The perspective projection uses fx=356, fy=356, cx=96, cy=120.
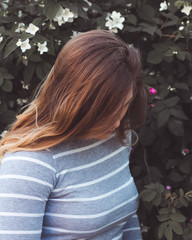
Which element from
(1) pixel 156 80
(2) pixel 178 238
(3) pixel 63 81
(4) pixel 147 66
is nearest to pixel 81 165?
(3) pixel 63 81

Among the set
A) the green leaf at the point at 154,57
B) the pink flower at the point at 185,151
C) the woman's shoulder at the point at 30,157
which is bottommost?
the pink flower at the point at 185,151

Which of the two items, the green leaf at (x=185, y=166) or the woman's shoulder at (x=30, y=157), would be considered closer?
the woman's shoulder at (x=30, y=157)

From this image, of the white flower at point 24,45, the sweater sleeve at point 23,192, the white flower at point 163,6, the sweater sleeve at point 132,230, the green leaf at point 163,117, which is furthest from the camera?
the white flower at point 163,6

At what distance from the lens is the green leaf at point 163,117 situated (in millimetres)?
1555

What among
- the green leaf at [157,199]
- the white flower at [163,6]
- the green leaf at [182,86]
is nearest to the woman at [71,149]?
the green leaf at [157,199]

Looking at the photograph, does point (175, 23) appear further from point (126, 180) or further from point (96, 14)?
point (126, 180)

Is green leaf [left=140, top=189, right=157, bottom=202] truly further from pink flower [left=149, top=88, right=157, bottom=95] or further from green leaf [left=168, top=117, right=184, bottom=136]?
pink flower [left=149, top=88, right=157, bottom=95]

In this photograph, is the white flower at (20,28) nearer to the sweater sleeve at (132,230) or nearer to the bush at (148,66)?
the bush at (148,66)

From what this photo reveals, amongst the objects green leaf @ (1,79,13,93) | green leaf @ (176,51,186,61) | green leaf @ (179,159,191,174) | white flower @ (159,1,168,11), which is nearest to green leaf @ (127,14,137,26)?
white flower @ (159,1,168,11)

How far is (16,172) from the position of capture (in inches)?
34.0

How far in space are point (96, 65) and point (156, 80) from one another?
0.82m

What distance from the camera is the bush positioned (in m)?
1.47

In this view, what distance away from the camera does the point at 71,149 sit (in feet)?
3.30

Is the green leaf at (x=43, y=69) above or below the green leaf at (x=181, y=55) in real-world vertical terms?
below
